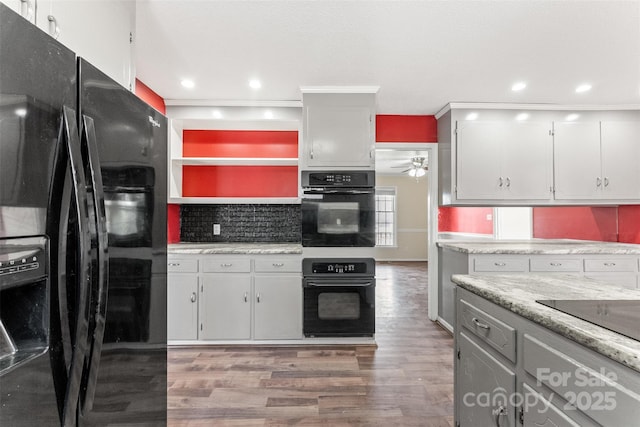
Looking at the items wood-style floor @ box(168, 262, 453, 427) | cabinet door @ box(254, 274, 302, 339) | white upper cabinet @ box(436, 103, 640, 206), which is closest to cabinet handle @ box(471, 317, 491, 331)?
wood-style floor @ box(168, 262, 453, 427)

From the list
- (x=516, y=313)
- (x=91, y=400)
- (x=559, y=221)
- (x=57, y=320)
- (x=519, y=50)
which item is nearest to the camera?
(x=57, y=320)

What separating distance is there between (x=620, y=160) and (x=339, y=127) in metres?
3.05

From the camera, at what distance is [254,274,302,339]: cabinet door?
302 centimetres

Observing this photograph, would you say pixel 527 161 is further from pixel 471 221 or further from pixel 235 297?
pixel 235 297

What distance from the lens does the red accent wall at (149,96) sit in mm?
2912

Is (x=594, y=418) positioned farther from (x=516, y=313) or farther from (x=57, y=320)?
(x=57, y=320)

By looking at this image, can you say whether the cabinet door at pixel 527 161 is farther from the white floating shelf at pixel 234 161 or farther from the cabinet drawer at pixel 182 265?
the cabinet drawer at pixel 182 265

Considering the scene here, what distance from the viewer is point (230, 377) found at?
2.48 m

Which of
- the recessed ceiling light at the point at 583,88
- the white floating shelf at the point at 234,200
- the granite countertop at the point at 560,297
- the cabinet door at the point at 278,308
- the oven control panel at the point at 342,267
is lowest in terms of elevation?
the cabinet door at the point at 278,308

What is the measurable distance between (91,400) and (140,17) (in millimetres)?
2092

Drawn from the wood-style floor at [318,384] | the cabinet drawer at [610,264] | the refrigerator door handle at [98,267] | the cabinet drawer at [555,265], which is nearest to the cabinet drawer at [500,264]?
the cabinet drawer at [555,265]

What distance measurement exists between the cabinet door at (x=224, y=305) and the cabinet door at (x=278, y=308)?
12 centimetres

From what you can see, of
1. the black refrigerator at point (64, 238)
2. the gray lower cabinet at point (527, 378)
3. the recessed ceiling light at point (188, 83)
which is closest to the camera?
the black refrigerator at point (64, 238)

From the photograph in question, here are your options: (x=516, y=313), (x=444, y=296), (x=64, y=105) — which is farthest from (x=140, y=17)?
(x=444, y=296)
